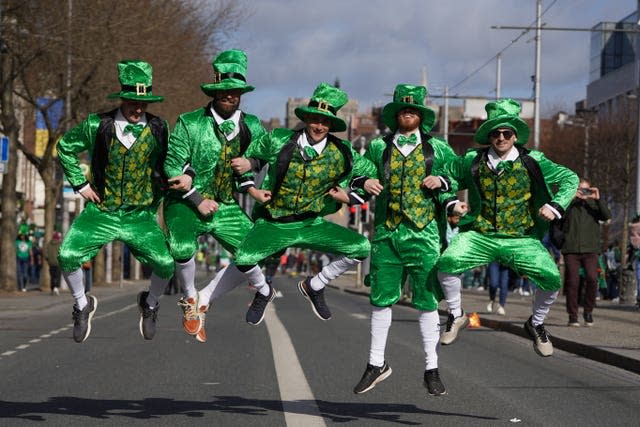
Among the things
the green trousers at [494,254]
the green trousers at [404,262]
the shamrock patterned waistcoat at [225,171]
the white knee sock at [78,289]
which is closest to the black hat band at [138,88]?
the shamrock patterned waistcoat at [225,171]

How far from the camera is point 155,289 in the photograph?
37.9 ft

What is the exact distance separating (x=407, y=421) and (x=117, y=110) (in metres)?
3.32

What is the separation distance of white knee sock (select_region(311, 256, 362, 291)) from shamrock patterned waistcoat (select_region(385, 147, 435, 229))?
0.52 m

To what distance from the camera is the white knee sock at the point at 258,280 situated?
11016 mm

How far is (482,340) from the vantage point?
20.3 m

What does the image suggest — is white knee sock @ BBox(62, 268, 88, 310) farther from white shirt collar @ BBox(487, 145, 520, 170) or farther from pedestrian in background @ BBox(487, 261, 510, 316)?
pedestrian in background @ BBox(487, 261, 510, 316)

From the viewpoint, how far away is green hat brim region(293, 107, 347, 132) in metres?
10.6

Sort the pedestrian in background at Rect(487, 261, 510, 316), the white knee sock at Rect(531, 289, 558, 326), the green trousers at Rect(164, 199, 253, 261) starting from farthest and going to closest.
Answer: the pedestrian in background at Rect(487, 261, 510, 316) < the white knee sock at Rect(531, 289, 558, 326) < the green trousers at Rect(164, 199, 253, 261)

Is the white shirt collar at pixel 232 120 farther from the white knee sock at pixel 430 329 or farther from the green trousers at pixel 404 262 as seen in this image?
the white knee sock at pixel 430 329

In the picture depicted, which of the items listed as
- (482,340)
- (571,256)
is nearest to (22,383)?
(482,340)

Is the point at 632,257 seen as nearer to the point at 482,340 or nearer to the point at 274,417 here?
the point at 482,340

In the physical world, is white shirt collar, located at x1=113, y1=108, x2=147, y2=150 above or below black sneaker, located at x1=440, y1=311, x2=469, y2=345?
above

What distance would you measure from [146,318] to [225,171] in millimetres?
1530

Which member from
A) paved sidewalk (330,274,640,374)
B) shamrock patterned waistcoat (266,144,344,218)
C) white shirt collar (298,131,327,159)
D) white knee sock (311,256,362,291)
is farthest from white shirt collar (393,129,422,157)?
paved sidewalk (330,274,640,374)
